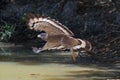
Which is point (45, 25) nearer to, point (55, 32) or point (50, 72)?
point (55, 32)

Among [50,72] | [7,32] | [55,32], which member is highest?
[7,32]

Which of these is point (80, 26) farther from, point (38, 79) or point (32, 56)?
point (38, 79)

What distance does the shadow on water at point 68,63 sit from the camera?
7934 mm

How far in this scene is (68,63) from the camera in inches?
349

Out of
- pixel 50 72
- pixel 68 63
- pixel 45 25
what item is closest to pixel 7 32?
pixel 68 63

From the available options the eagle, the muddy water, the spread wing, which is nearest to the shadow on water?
the muddy water

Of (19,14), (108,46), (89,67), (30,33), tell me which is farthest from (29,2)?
(89,67)

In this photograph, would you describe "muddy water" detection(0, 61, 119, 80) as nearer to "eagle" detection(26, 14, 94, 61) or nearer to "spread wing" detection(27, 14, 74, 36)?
"eagle" detection(26, 14, 94, 61)

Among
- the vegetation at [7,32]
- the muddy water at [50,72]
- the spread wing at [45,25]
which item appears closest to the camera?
the spread wing at [45,25]

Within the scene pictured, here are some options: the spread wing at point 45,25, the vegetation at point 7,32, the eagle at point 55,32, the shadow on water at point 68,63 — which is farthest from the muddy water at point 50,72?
the vegetation at point 7,32

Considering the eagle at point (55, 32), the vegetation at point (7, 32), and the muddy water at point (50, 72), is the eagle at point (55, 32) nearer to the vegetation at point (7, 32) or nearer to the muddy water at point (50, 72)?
the muddy water at point (50, 72)

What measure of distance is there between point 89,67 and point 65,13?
343 centimetres

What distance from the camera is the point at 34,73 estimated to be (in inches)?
322

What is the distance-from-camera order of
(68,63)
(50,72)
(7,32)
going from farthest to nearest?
(7,32) < (68,63) < (50,72)
